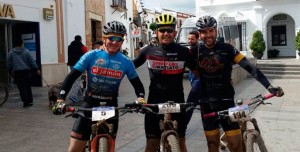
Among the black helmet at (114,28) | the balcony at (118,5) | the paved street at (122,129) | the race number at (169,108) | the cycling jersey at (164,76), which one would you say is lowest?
the paved street at (122,129)

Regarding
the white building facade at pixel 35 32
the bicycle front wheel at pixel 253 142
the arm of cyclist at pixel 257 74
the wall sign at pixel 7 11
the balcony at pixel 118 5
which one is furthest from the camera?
the balcony at pixel 118 5

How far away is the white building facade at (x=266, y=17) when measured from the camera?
23750 mm

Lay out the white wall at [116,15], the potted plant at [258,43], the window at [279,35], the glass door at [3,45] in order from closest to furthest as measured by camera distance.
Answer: the glass door at [3,45] < the white wall at [116,15] < the potted plant at [258,43] < the window at [279,35]

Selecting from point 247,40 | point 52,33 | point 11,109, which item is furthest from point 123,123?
point 247,40

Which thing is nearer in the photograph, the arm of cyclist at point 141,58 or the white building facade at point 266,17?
the arm of cyclist at point 141,58

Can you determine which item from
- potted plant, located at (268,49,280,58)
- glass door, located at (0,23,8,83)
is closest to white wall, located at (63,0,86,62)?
glass door, located at (0,23,8,83)

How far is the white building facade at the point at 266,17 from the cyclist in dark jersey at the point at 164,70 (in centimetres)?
2010

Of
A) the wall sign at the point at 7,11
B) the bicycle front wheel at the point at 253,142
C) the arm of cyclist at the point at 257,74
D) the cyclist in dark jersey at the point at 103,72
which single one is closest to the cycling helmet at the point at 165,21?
the cyclist in dark jersey at the point at 103,72

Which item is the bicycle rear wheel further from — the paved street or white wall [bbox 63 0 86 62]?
white wall [bbox 63 0 86 62]

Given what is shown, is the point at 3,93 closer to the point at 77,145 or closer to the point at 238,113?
the point at 77,145

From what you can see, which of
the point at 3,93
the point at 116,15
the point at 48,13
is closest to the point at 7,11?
the point at 48,13

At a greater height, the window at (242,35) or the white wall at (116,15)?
the white wall at (116,15)

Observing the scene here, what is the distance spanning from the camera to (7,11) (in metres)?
12.8

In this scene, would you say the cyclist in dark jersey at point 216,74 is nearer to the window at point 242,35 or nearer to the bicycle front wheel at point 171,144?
the bicycle front wheel at point 171,144
